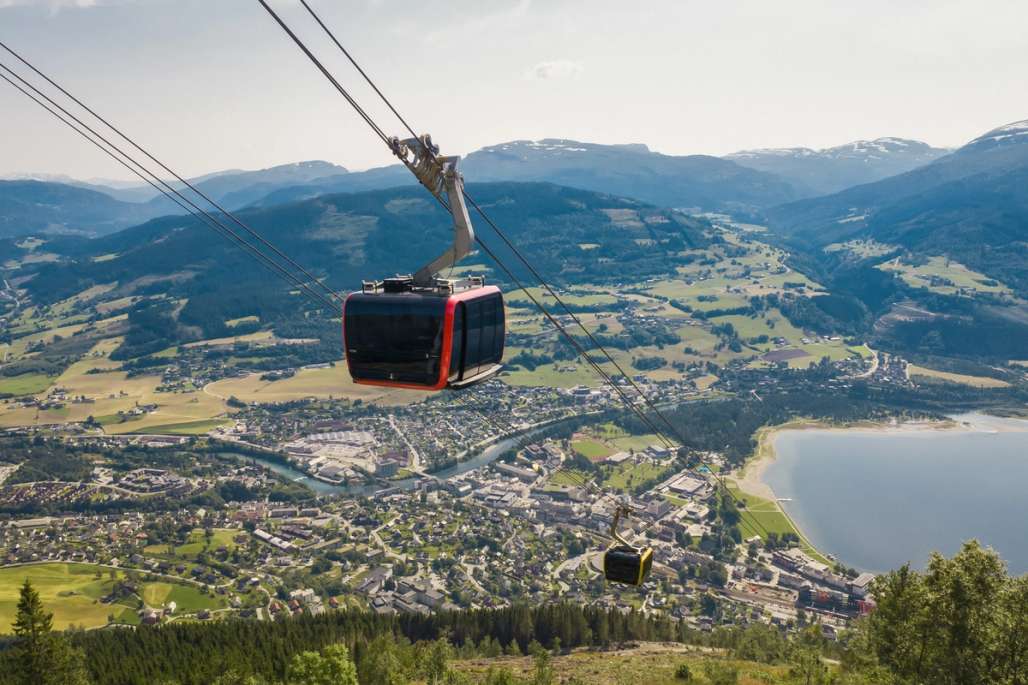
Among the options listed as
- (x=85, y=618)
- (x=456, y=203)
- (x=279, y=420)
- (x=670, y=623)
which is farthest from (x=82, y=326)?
(x=456, y=203)

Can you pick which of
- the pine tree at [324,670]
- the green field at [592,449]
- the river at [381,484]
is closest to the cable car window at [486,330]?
the pine tree at [324,670]

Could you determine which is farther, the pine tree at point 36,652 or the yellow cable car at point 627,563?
the pine tree at point 36,652

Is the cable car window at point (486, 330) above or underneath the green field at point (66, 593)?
above

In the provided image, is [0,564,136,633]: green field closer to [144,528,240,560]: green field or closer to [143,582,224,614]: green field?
[143,582,224,614]: green field

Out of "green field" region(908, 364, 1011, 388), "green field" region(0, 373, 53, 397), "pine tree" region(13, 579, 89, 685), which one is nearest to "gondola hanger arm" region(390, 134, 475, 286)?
"pine tree" region(13, 579, 89, 685)

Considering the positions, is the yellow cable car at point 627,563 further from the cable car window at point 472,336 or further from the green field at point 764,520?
the green field at point 764,520

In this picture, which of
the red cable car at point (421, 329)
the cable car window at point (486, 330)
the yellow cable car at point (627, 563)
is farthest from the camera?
the cable car window at point (486, 330)

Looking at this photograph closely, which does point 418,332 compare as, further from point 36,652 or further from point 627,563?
point 36,652
